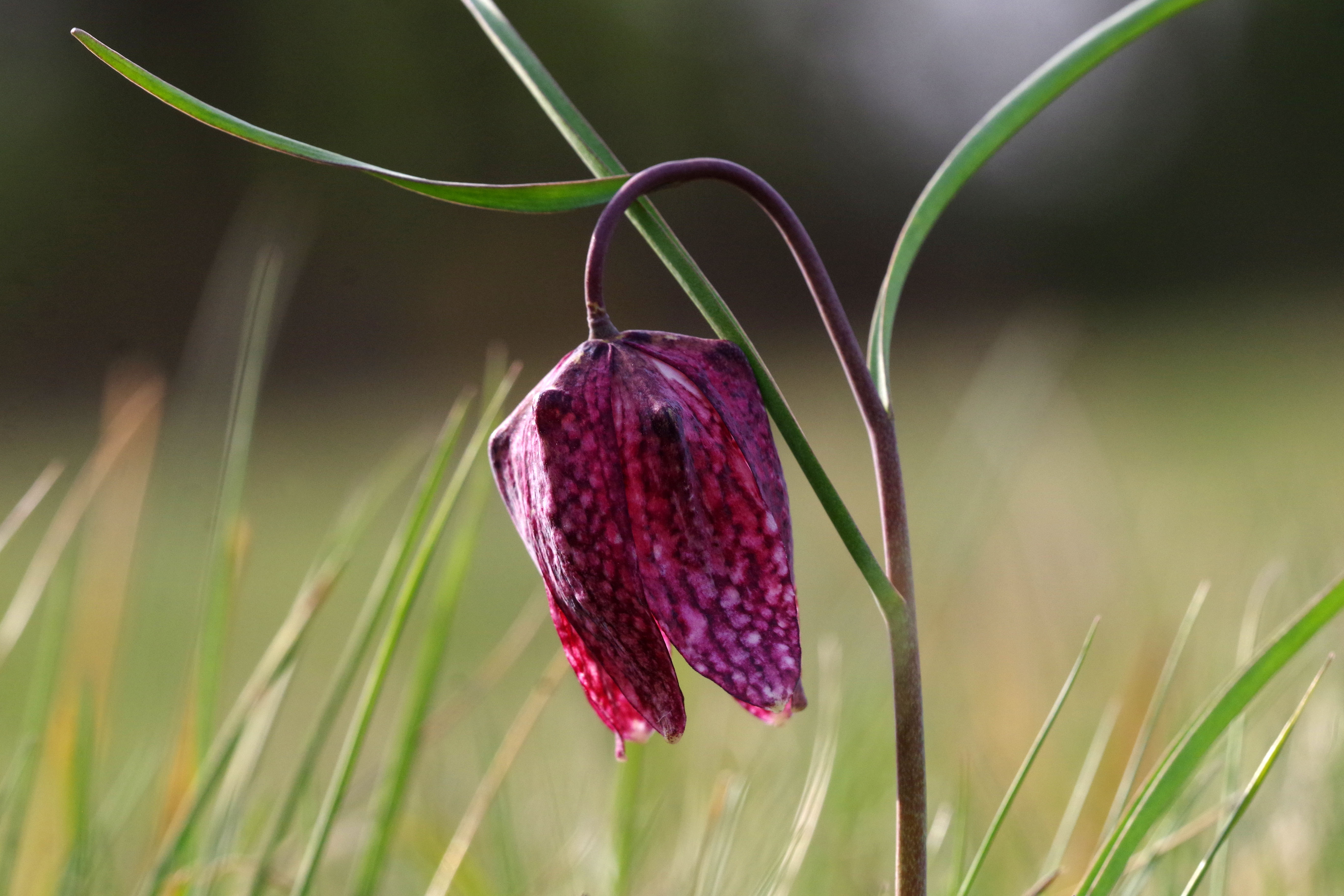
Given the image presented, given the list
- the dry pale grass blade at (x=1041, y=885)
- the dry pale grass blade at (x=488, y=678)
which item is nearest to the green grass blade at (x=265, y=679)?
the dry pale grass blade at (x=488, y=678)

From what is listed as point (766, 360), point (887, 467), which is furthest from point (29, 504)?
point (766, 360)

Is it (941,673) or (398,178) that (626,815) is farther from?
(941,673)

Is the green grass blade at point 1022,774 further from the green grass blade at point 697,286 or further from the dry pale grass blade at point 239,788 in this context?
the dry pale grass blade at point 239,788

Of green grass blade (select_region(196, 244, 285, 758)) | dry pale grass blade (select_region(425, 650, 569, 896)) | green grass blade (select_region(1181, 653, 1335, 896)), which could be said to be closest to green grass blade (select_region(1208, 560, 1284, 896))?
green grass blade (select_region(1181, 653, 1335, 896))

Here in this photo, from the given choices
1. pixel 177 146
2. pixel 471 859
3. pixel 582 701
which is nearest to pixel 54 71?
pixel 177 146

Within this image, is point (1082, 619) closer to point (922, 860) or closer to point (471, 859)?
point (471, 859)
